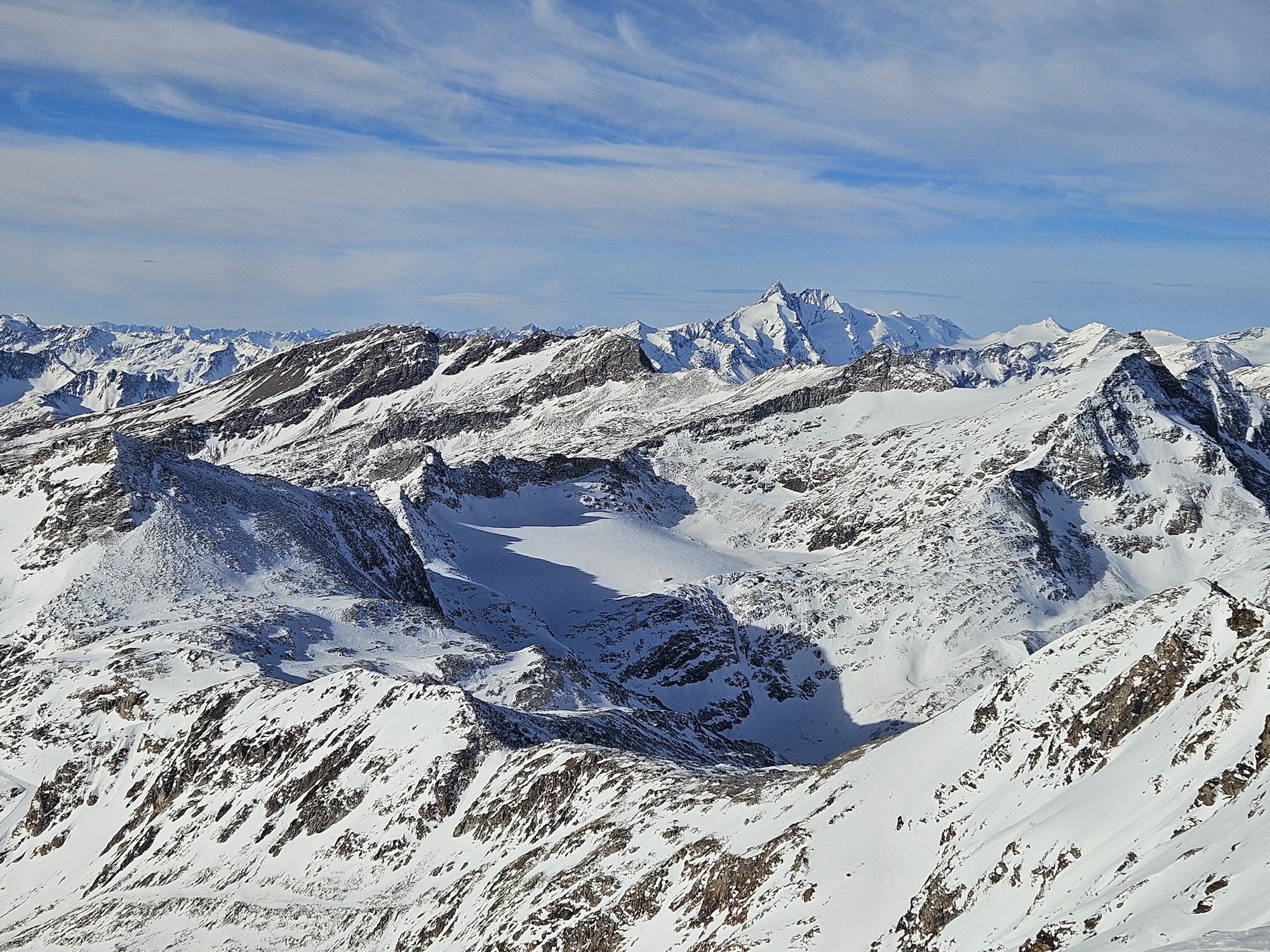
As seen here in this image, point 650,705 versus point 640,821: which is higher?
point 640,821

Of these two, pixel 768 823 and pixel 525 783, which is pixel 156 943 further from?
pixel 768 823

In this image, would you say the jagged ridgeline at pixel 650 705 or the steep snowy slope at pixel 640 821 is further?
the jagged ridgeline at pixel 650 705

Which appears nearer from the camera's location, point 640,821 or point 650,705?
point 640,821

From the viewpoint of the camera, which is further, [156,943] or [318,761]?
[318,761]

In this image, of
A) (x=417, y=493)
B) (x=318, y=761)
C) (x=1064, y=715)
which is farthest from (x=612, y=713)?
(x=417, y=493)

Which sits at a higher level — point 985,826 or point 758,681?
point 985,826

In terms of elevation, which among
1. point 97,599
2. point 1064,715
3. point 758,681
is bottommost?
point 758,681

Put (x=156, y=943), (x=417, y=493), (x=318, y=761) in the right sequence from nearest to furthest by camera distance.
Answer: (x=156, y=943) < (x=318, y=761) < (x=417, y=493)

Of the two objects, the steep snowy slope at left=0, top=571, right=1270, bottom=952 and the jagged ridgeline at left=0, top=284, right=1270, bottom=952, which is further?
the jagged ridgeline at left=0, top=284, right=1270, bottom=952
